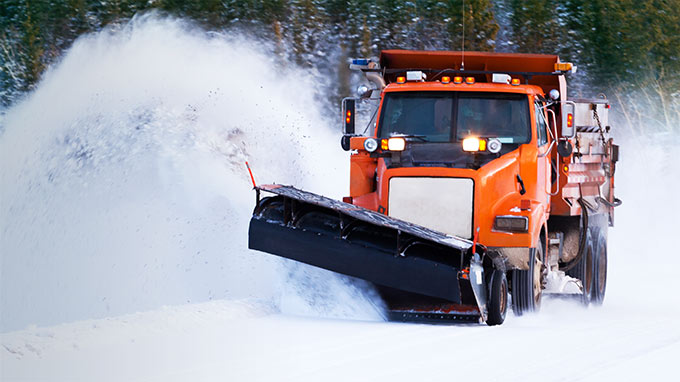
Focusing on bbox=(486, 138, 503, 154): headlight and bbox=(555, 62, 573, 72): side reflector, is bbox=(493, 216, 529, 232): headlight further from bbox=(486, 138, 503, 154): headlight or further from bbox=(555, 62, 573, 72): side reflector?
bbox=(555, 62, 573, 72): side reflector

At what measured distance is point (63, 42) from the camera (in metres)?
36.4

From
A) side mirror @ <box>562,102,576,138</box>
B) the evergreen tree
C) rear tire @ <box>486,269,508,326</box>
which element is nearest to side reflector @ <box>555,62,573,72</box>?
side mirror @ <box>562,102,576,138</box>

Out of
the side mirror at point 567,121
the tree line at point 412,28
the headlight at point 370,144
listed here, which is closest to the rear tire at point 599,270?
the side mirror at point 567,121

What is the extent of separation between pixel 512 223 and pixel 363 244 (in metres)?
1.41

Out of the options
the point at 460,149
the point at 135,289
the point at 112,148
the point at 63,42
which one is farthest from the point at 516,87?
the point at 63,42

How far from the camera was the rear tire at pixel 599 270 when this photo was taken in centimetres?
1293

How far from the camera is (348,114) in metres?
10.9

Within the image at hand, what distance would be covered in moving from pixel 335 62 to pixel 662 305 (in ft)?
65.9

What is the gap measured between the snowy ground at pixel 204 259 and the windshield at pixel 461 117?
5.35 feet

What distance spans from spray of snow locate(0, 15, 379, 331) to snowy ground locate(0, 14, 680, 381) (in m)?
0.03

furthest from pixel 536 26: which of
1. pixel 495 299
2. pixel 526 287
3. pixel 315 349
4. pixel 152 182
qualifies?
pixel 315 349

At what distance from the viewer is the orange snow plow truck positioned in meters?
9.29

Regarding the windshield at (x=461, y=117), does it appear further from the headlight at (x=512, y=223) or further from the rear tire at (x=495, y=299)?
the rear tire at (x=495, y=299)

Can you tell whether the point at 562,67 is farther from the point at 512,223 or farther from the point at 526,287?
the point at 526,287
